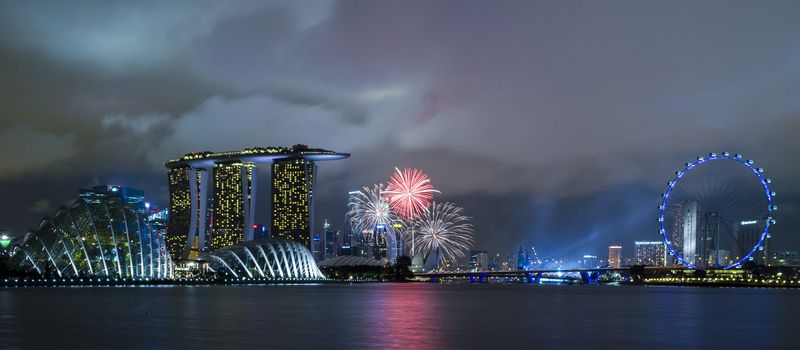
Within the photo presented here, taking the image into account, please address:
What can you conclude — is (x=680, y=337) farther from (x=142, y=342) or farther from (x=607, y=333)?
(x=142, y=342)

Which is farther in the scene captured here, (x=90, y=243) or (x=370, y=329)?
(x=90, y=243)

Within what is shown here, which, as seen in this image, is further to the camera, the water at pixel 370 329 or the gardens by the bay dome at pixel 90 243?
the gardens by the bay dome at pixel 90 243

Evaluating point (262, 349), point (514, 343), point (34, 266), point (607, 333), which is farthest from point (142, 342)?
point (34, 266)

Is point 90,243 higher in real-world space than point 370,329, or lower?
higher

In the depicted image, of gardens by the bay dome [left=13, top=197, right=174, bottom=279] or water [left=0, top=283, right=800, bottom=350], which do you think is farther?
gardens by the bay dome [left=13, top=197, right=174, bottom=279]

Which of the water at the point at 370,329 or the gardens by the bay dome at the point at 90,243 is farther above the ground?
the gardens by the bay dome at the point at 90,243

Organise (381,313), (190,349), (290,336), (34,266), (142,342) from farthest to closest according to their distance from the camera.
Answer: (34,266) → (381,313) → (290,336) → (142,342) → (190,349)

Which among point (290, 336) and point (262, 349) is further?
point (290, 336)

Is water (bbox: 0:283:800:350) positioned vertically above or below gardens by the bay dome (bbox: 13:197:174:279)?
below
